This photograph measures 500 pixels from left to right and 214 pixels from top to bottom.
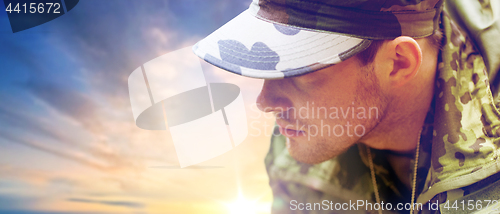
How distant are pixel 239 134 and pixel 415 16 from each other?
65 centimetres

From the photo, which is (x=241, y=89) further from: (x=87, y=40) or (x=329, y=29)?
(x=87, y=40)

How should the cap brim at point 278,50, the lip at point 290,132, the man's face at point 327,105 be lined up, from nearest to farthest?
1. the cap brim at point 278,50
2. the man's face at point 327,105
3. the lip at point 290,132

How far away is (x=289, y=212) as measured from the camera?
1.24 m

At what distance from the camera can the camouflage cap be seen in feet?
2.24

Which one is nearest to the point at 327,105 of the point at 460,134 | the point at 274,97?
the point at 274,97

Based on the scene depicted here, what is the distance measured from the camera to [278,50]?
70cm

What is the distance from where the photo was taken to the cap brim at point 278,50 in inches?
26.6

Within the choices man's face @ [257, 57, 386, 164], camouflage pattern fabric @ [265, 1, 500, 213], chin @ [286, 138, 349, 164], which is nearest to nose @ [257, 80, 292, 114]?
man's face @ [257, 57, 386, 164]

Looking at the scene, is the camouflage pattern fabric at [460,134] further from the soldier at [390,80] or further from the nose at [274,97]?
the nose at [274,97]

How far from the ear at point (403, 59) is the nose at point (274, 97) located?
0.29m

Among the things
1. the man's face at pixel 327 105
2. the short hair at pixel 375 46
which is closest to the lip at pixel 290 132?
the man's face at pixel 327 105

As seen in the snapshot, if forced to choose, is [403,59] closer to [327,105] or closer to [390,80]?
[390,80]

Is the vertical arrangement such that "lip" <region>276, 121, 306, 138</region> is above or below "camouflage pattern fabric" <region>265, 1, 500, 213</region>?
above

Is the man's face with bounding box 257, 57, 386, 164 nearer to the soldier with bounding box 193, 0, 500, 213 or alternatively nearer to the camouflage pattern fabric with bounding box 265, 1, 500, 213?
the soldier with bounding box 193, 0, 500, 213
